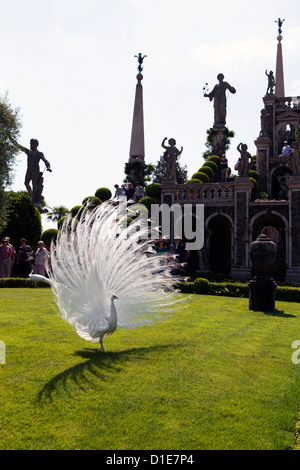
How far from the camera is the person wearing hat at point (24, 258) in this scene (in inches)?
710

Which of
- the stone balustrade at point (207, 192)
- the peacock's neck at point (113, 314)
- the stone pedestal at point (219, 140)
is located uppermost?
the stone pedestal at point (219, 140)

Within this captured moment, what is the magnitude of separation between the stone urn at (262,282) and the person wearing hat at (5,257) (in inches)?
371

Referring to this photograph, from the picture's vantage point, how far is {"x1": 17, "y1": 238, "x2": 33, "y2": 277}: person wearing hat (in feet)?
59.2

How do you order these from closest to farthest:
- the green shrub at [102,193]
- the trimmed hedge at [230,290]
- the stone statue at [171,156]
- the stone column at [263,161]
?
1. the trimmed hedge at [230,290]
2. the stone statue at [171,156]
3. the green shrub at [102,193]
4. the stone column at [263,161]

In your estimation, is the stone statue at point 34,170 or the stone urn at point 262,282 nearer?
the stone urn at point 262,282

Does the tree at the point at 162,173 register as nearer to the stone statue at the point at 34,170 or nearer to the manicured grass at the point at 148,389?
the stone statue at the point at 34,170

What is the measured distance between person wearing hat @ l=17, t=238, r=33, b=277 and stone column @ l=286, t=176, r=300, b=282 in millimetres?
11943

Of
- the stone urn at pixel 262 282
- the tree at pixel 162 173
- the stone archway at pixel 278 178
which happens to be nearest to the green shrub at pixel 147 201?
the stone urn at pixel 262 282

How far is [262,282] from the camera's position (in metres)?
12.5

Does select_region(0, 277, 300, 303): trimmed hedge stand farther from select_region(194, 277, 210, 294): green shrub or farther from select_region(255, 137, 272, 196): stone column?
select_region(255, 137, 272, 196): stone column

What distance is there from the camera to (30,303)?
11.7 meters

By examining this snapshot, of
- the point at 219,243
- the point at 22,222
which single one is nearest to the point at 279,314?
the point at 219,243

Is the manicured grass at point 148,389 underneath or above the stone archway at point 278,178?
underneath

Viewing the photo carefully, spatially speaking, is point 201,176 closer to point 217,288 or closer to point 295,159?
point 295,159
